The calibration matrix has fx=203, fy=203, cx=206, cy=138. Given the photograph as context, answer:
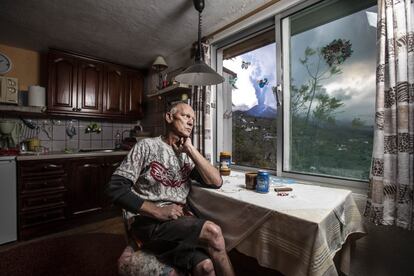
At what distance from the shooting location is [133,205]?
1021 millimetres

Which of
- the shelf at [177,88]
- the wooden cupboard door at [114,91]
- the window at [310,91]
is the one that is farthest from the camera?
the wooden cupboard door at [114,91]

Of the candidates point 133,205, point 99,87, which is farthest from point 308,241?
point 99,87

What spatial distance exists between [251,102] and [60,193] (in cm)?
236

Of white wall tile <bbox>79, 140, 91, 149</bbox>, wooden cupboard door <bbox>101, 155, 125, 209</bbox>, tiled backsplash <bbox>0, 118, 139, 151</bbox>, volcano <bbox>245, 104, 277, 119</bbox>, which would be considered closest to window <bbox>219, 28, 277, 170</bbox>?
volcano <bbox>245, 104, 277, 119</bbox>

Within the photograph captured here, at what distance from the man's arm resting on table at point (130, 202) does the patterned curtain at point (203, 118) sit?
114 centimetres

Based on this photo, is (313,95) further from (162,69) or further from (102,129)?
(102,129)

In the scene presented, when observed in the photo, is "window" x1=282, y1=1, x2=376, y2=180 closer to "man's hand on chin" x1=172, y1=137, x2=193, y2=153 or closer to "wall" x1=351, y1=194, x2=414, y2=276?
"wall" x1=351, y1=194, x2=414, y2=276

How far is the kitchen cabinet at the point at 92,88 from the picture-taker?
2.60m

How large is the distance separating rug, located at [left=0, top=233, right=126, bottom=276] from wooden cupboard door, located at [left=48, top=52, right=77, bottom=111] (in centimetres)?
158

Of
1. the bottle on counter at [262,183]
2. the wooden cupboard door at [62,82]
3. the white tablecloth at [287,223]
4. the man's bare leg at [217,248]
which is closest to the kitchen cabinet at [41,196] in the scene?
the wooden cupboard door at [62,82]

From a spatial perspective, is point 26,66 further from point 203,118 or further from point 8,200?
point 203,118

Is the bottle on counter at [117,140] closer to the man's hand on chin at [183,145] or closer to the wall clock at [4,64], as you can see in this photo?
the wall clock at [4,64]

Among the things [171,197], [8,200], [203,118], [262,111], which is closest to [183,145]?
[171,197]

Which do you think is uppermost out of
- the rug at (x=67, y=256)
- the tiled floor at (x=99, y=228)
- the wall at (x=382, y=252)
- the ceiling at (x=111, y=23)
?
the ceiling at (x=111, y=23)
